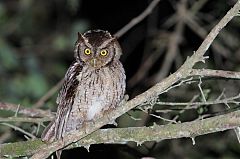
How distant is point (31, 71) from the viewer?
708 cm

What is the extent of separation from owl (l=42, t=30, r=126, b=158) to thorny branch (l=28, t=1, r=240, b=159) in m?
0.34

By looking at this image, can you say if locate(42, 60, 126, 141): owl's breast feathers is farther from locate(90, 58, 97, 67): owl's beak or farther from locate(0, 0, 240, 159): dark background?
locate(0, 0, 240, 159): dark background

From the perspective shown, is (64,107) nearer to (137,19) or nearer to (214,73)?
(214,73)

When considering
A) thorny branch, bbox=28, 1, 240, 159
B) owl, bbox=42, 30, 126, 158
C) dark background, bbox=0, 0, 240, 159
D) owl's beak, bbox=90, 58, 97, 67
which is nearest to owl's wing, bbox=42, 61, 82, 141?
owl, bbox=42, 30, 126, 158

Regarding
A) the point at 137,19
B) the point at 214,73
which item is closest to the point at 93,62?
the point at 214,73

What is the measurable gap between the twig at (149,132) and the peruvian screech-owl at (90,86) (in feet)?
0.53

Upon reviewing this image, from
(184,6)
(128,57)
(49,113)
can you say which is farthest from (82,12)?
(49,113)

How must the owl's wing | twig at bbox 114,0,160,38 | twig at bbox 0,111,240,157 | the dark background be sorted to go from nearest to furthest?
twig at bbox 0,111,240,157 → the owl's wing → twig at bbox 114,0,160,38 → the dark background

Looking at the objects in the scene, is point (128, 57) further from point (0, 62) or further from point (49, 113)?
point (49, 113)

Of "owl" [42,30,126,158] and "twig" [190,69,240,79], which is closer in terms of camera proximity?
"twig" [190,69,240,79]

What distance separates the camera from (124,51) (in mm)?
7137

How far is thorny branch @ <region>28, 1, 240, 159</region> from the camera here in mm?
3271

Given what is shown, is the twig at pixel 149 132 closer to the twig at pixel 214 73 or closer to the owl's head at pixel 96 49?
the twig at pixel 214 73

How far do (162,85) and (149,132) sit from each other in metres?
0.31
